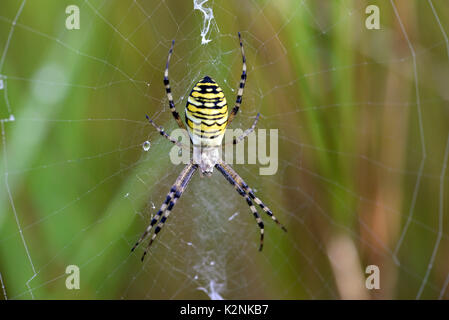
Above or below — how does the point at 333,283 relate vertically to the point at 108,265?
below

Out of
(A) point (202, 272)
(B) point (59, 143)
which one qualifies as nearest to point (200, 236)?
(A) point (202, 272)

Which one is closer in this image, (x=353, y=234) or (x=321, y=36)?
(x=321, y=36)

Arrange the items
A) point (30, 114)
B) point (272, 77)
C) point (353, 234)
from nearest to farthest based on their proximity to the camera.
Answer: point (30, 114) → point (272, 77) → point (353, 234)

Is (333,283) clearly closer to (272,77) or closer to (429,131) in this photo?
(429,131)

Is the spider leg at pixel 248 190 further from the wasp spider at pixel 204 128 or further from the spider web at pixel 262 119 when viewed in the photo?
the spider web at pixel 262 119

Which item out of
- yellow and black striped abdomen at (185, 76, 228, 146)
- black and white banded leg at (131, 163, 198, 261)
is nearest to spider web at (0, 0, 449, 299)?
black and white banded leg at (131, 163, 198, 261)

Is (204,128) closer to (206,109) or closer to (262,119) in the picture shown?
(206,109)

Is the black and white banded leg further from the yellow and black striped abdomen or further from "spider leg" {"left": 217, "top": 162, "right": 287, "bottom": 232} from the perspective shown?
the yellow and black striped abdomen

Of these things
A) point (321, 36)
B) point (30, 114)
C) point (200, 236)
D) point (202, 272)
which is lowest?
point (202, 272)

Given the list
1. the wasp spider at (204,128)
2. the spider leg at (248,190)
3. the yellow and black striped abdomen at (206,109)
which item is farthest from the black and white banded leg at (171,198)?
the yellow and black striped abdomen at (206,109)
